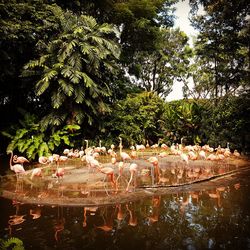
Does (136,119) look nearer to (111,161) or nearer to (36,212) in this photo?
(111,161)

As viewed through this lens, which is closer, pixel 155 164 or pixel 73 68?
pixel 155 164

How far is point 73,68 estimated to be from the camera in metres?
10.6

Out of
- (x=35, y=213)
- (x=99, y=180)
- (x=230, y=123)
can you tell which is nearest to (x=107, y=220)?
(x=35, y=213)

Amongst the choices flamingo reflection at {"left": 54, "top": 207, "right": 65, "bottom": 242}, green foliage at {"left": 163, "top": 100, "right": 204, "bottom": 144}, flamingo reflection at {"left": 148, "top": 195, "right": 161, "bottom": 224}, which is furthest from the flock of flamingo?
green foliage at {"left": 163, "top": 100, "right": 204, "bottom": 144}

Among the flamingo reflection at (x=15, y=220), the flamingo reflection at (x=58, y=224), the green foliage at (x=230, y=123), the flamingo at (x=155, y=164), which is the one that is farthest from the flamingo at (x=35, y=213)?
the green foliage at (x=230, y=123)

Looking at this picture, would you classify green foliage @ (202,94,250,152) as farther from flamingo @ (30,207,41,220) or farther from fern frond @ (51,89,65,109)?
flamingo @ (30,207,41,220)

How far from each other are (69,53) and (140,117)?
537 cm

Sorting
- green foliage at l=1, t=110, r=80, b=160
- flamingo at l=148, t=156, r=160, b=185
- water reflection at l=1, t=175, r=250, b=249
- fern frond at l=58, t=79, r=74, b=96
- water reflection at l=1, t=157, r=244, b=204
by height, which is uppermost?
fern frond at l=58, t=79, r=74, b=96

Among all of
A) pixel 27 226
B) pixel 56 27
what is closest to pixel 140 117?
pixel 56 27

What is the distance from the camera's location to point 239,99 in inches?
472

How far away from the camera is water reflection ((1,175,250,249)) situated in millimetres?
3705

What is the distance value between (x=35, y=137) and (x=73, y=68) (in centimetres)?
292

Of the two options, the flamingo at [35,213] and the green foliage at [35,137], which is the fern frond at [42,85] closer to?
the green foliage at [35,137]

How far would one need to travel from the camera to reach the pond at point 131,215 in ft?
12.3
